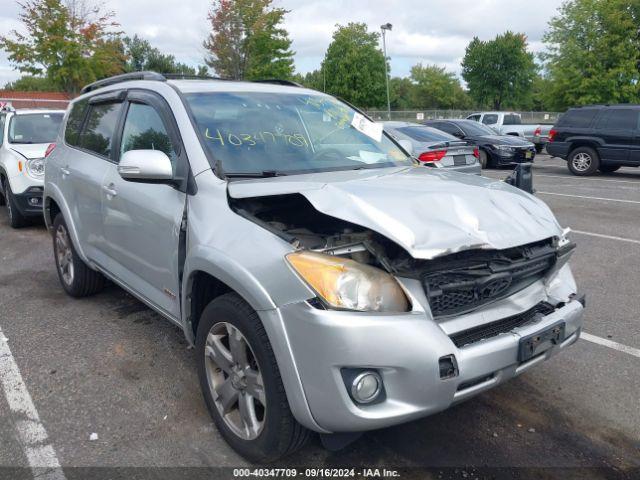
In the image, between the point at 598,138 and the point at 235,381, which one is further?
the point at 598,138

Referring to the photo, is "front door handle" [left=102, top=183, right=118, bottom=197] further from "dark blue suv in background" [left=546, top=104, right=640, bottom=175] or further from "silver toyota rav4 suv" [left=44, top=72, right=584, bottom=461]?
"dark blue suv in background" [left=546, top=104, right=640, bottom=175]

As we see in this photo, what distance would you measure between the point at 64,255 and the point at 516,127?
2136cm

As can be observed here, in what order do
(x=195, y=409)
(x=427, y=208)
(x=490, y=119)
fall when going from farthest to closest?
(x=490, y=119) < (x=195, y=409) < (x=427, y=208)

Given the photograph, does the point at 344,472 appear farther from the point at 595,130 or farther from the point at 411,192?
the point at 595,130

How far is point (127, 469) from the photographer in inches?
105

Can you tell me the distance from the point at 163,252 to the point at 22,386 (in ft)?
4.34

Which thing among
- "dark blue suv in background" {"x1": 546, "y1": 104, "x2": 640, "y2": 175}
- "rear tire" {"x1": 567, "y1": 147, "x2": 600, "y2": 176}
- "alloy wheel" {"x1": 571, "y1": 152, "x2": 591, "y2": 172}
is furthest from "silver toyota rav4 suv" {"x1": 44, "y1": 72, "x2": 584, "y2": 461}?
"alloy wheel" {"x1": 571, "y1": 152, "x2": 591, "y2": 172}

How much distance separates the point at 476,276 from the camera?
2.47m

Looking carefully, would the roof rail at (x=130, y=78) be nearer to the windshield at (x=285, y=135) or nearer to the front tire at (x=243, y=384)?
the windshield at (x=285, y=135)

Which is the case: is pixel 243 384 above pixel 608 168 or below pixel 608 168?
below

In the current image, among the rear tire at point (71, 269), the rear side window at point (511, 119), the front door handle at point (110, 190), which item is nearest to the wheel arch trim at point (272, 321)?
the front door handle at point (110, 190)

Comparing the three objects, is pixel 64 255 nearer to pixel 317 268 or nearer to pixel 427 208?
pixel 317 268

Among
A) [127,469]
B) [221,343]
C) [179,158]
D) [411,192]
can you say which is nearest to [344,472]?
[221,343]

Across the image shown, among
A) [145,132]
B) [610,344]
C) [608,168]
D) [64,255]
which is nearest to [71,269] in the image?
[64,255]
